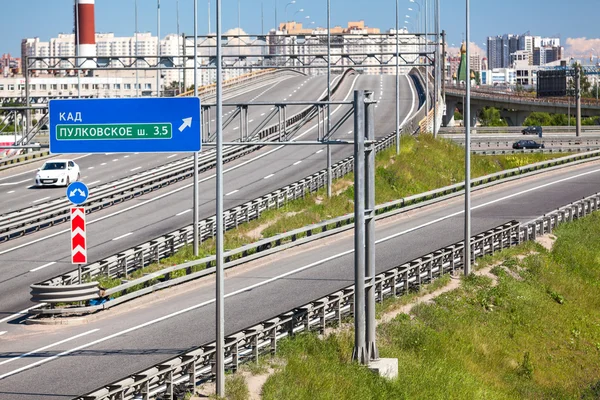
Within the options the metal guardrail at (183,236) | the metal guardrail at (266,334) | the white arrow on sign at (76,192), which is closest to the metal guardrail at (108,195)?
the metal guardrail at (183,236)

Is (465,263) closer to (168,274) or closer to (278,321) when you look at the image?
(168,274)

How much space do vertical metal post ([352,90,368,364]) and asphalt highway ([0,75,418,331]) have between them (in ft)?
31.4

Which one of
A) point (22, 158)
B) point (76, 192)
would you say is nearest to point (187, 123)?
point (76, 192)

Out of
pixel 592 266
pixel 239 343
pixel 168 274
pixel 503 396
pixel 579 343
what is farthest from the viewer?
pixel 592 266

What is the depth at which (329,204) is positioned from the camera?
50.0m

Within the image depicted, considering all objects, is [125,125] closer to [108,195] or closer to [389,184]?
[108,195]

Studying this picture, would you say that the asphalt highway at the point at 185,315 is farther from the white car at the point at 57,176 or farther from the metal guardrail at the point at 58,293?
the white car at the point at 57,176

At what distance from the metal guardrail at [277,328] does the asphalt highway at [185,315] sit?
1.73 m

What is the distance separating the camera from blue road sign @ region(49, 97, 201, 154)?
2331cm

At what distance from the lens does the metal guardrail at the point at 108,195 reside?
42719 millimetres

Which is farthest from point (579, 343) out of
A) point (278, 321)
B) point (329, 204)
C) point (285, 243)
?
point (329, 204)

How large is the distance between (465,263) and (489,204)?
1985 cm

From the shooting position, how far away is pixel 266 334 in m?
23.4

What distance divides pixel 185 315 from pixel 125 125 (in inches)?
249
